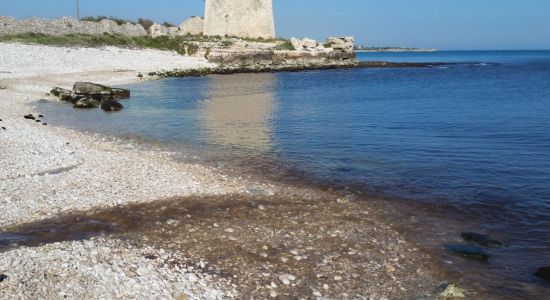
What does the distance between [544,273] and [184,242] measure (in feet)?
15.6

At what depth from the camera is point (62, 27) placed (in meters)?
52.7

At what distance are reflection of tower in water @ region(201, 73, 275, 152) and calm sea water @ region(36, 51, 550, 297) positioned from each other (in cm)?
5

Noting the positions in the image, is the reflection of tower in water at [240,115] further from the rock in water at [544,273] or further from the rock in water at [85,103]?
the rock in water at [544,273]

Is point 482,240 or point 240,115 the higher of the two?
point 240,115

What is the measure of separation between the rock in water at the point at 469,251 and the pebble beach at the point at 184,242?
0.56 meters

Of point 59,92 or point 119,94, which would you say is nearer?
point 59,92

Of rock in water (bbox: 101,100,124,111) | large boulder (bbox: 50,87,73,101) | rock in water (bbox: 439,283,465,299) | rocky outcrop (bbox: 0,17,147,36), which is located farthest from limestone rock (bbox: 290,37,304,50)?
rock in water (bbox: 439,283,465,299)

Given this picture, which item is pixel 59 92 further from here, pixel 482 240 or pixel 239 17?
pixel 239 17

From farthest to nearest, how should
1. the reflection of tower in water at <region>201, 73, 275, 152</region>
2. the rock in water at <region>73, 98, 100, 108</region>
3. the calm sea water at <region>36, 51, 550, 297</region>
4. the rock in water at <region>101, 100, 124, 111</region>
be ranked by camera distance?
the rock in water at <region>73, 98, 100, 108</region> → the rock in water at <region>101, 100, 124, 111</region> → the reflection of tower in water at <region>201, 73, 275, 152</region> → the calm sea water at <region>36, 51, 550, 297</region>

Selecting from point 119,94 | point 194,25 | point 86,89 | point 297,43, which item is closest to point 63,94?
point 86,89

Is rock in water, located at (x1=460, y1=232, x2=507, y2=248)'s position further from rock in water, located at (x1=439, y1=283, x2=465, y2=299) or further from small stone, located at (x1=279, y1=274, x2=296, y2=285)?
small stone, located at (x1=279, y1=274, x2=296, y2=285)

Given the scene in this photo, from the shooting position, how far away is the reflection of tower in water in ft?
50.4

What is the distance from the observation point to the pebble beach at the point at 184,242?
5367 mm

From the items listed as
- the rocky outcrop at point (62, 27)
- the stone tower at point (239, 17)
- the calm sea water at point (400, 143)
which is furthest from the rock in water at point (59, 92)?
the stone tower at point (239, 17)
